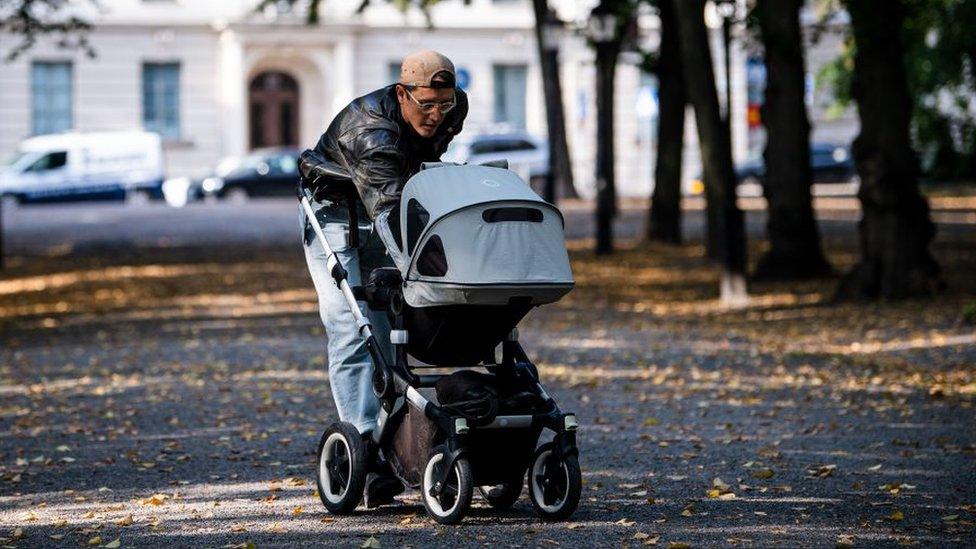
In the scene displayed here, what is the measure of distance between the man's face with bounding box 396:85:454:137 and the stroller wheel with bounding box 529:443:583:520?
4.17ft

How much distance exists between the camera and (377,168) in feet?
23.0

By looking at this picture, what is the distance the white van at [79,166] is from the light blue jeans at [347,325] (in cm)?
4219

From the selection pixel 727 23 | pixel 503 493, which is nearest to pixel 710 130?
pixel 727 23

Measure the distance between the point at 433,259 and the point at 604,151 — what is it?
2104cm

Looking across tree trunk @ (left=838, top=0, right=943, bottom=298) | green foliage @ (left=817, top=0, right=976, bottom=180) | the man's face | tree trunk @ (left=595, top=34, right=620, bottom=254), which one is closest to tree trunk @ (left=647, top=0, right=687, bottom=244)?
tree trunk @ (left=595, top=34, right=620, bottom=254)

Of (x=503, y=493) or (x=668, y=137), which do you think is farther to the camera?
(x=668, y=137)

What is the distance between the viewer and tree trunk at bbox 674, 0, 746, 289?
1906cm

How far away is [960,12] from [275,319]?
65.4ft

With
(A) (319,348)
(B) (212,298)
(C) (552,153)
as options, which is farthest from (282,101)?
(A) (319,348)

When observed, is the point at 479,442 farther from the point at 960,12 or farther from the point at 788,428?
the point at 960,12

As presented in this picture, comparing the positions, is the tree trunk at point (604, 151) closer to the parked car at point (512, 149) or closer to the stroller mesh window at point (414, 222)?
the parked car at point (512, 149)

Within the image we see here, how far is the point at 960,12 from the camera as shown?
3491cm

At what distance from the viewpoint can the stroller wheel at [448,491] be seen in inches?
270

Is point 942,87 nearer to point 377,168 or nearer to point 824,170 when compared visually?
point 824,170
